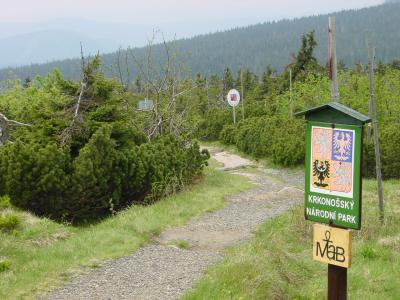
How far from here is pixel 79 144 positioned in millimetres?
12031

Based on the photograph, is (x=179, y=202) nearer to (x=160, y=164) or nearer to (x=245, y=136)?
(x=160, y=164)

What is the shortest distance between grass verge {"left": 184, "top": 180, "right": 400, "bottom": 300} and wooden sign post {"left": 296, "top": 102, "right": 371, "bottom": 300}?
149 cm

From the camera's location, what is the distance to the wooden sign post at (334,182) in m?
4.29

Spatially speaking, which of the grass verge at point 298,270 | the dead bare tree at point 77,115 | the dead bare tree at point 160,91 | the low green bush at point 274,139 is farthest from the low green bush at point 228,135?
the grass verge at point 298,270

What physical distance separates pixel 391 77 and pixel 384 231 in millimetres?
19274

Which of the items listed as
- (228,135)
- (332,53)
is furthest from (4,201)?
(228,135)

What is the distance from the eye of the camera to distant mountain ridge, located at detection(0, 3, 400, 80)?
448 ft

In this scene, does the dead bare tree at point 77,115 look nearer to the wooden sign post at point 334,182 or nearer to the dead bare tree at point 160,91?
the dead bare tree at point 160,91

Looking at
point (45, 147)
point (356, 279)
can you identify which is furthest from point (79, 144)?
point (356, 279)

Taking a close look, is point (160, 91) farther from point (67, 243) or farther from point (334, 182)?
point (334, 182)

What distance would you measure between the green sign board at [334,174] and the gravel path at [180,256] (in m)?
2.59

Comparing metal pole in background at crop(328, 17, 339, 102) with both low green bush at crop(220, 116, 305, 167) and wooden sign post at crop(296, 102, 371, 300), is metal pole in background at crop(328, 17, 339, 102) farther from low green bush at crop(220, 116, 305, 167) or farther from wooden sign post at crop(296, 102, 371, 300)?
low green bush at crop(220, 116, 305, 167)

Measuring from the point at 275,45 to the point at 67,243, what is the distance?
158152 mm

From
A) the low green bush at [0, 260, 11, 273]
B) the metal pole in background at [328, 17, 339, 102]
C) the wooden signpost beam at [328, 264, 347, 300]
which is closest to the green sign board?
the wooden signpost beam at [328, 264, 347, 300]
